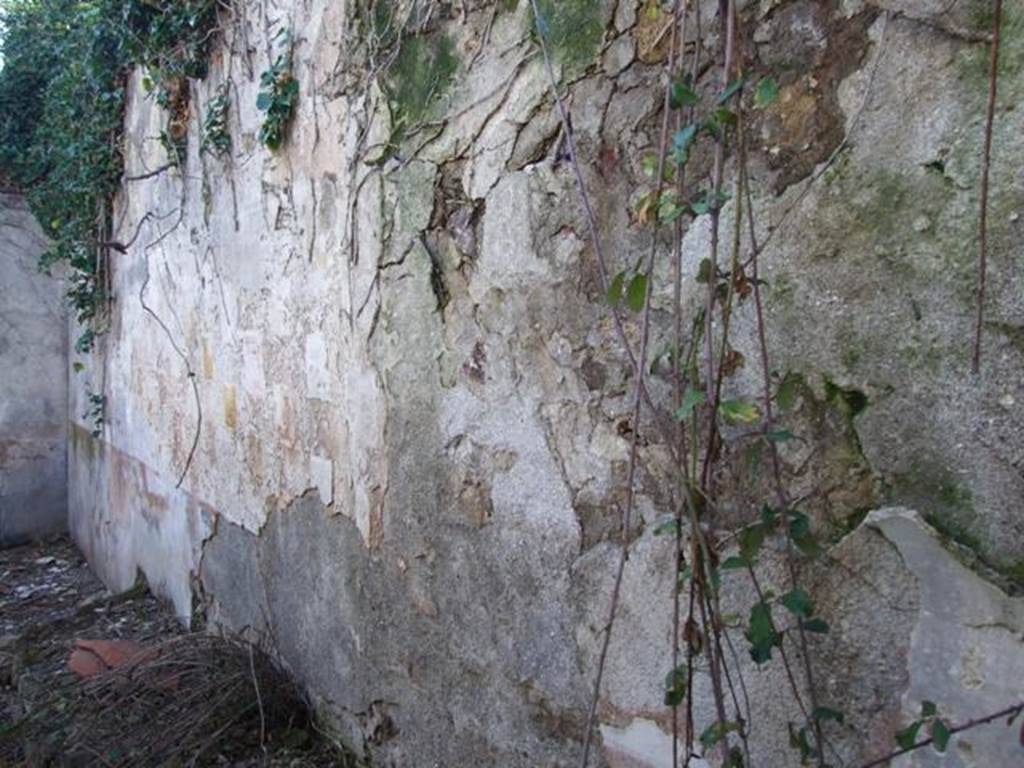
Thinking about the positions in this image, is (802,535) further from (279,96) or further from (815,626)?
(279,96)

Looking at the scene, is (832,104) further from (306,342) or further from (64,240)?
(64,240)

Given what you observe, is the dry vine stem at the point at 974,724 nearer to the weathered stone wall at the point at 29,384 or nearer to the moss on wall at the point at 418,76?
the moss on wall at the point at 418,76

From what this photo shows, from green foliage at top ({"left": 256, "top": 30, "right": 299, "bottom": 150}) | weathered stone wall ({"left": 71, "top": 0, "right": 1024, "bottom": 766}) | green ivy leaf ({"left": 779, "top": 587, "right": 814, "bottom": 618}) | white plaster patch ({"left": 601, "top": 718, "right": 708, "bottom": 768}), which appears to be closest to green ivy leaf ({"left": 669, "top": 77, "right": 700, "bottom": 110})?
weathered stone wall ({"left": 71, "top": 0, "right": 1024, "bottom": 766})

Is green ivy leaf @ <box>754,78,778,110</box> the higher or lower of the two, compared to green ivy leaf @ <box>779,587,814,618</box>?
higher

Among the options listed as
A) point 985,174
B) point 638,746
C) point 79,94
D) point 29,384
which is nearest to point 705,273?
point 985,174

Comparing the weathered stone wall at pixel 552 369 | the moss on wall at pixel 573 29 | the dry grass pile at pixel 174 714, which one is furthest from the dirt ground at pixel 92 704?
the moss on wall at pixel 573 29

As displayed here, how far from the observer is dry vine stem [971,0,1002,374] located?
3.49 feet

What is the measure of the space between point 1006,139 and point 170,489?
11.9 feet

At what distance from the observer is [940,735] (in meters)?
1.08

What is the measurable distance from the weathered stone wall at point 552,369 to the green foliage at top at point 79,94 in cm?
43

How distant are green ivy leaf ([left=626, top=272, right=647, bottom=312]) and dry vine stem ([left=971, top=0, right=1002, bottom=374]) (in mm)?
447

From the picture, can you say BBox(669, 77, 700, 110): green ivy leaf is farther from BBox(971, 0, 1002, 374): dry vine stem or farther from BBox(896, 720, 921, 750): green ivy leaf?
BBox(896, 720, 921, 750): green ivy leaf

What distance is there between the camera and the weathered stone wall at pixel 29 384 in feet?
19.9

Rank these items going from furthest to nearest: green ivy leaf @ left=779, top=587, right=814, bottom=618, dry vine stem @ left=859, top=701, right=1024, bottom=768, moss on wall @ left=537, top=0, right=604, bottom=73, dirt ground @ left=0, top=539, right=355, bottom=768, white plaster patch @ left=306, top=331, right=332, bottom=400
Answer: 1. dirt ground @ left=0, top=539, right=355, bottom=768
2. white plaster patch @ left=306, top=331, right=332, bottom=400
3. moss on wall @ left=537, top=0, right=604, bottom=73
4. green ivy leaf @ left=779, top=587, right=814, bottom=618
5. dry vine stem @ left=859, top=701, right=1024, bottom=768
